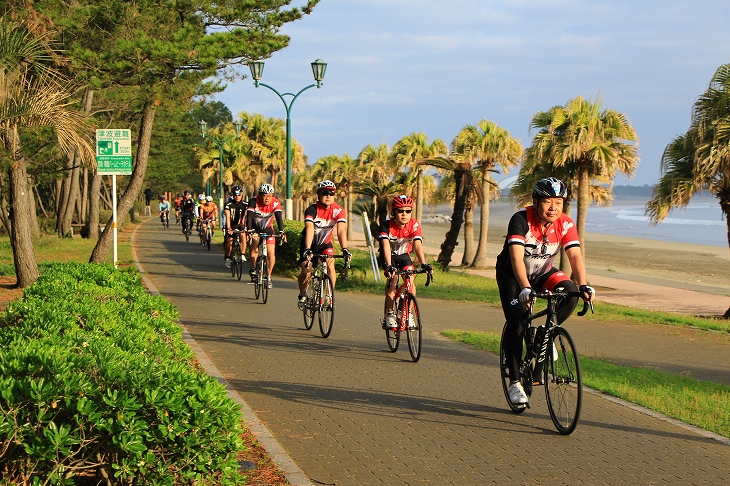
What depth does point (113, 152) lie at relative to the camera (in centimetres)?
1683

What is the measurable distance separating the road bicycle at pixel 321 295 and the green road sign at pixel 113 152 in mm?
6214

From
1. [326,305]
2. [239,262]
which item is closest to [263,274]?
[239,262]

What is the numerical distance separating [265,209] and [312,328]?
4225 mm

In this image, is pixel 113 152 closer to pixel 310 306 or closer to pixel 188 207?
pixel 310 306

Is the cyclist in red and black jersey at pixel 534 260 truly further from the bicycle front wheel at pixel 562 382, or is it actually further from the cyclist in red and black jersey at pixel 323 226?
the cyclist in red and black jersey at pixel 323 226

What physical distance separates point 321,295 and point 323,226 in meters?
0.92

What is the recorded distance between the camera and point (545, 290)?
22.5 ft

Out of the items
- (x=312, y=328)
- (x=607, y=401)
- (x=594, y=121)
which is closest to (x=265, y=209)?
(x=312, y=328)

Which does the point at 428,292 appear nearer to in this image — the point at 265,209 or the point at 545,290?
the point at 265,209

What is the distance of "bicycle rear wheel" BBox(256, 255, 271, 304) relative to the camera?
15.6 metres

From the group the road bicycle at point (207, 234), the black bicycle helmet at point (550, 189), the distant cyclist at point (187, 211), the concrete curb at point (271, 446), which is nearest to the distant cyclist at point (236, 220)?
the road bicycle at point (207, 234)

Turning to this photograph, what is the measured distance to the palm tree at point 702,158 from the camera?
21.1 metres

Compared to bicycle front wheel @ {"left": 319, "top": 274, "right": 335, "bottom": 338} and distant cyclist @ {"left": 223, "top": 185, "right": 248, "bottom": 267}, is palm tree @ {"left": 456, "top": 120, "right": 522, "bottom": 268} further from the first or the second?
bicycle front wheel @ {"left": 319, "top": 274, "right": 335, "bottom": 338}

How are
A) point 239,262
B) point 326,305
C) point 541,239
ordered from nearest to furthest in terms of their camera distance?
point 541,239
point 326,305
point 239,262
